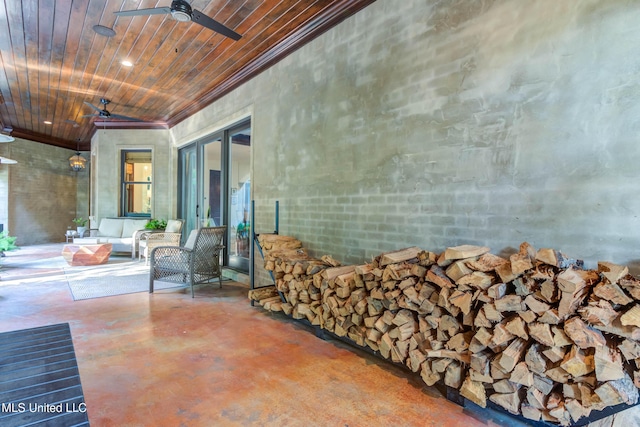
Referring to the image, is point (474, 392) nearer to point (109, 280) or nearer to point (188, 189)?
point (109, 280)

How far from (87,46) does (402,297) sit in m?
5.02

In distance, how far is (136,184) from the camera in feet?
29.4

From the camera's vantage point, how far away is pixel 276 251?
3.60 metres

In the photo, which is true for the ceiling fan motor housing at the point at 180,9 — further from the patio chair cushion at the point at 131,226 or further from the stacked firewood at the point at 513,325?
the patio chair cushion at the point at 131,226

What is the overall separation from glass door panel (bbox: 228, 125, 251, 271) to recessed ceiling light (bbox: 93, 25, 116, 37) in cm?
208

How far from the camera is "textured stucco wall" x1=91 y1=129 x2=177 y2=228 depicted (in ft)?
26.6

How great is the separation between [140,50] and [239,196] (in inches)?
98.4

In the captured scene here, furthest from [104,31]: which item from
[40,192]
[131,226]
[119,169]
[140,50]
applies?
[40,192]

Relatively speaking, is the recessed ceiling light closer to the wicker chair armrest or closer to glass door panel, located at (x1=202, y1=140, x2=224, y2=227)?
glass door panel, located at (x1=202, y1=140, x2=224, y2=227)

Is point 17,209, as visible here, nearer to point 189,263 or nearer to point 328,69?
point 189,263

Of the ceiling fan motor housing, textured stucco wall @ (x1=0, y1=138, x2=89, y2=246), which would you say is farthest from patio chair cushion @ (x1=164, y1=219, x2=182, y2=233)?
textured stucco wall @ (x1=0, y1=138, x2=89, y2=246)

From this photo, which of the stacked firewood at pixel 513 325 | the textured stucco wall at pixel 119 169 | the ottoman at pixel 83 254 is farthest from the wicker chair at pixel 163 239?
the stacked firewood at pixel 513 325

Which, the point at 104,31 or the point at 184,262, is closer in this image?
the point at 104,31

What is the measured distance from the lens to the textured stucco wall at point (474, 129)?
5.74 feet
